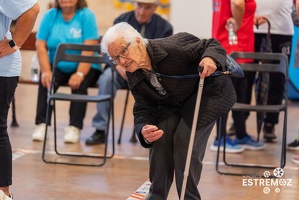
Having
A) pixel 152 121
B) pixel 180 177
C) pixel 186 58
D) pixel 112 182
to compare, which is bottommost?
pixel 112 182

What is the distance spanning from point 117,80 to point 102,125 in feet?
1.35

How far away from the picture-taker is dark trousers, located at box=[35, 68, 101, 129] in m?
5.84

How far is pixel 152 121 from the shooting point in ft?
11.6

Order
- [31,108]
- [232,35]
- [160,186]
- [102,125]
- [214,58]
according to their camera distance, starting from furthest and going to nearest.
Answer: [31,108], [102,125], [232,35], [160,186], [214,58]

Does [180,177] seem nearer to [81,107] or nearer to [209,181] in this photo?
[209,181]

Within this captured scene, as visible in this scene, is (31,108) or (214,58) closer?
(214,58)

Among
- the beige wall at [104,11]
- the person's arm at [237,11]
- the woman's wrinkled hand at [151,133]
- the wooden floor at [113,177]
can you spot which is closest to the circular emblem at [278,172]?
the wooden floor at [113,177]

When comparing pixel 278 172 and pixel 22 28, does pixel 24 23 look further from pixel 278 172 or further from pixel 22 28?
pixel 278 172

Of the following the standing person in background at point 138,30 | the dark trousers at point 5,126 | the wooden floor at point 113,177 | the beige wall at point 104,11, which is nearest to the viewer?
the dark trousers at point 5,126

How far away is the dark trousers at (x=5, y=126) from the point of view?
3.66 m

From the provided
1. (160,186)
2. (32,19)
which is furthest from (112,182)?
(32,19)

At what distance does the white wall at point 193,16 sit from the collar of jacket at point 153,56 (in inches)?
214

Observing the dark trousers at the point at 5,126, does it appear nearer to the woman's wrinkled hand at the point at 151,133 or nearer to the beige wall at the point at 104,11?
the woman's wrinkled hand at the point at 151,133

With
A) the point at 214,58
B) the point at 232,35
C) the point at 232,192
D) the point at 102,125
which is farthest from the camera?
the point at 102,125
